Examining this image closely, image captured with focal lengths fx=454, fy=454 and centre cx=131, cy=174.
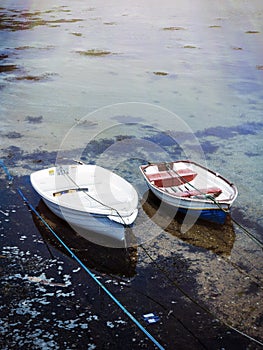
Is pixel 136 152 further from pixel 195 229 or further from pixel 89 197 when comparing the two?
pixel 195 229

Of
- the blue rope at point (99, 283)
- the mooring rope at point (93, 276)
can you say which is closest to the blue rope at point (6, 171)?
the mooring rope at point (93, 276)

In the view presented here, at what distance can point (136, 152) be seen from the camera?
17.3 m

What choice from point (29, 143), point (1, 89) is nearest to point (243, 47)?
point (1, 89)

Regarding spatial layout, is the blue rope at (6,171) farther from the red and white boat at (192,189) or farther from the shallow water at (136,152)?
the red and white boat at (192,189)

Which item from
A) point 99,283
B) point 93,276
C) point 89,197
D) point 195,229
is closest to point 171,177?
point 195,229

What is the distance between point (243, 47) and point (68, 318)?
33.4m

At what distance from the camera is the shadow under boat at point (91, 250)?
1086cm

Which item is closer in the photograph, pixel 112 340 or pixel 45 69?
pixel 112 340

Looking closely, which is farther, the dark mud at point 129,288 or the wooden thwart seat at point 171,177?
the wooden thwart seat at point 171,177

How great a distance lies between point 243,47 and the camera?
37906 millimetres

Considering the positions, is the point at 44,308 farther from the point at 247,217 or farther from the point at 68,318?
the point at 247,217

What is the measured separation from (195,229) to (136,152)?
5.61 meters

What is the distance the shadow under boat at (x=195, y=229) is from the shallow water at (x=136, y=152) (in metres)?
0.05

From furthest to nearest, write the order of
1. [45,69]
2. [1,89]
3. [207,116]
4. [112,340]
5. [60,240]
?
1. [45,69]
2. [1,89]
3. [207,116]
4. [60,240]
5. [112,340]
